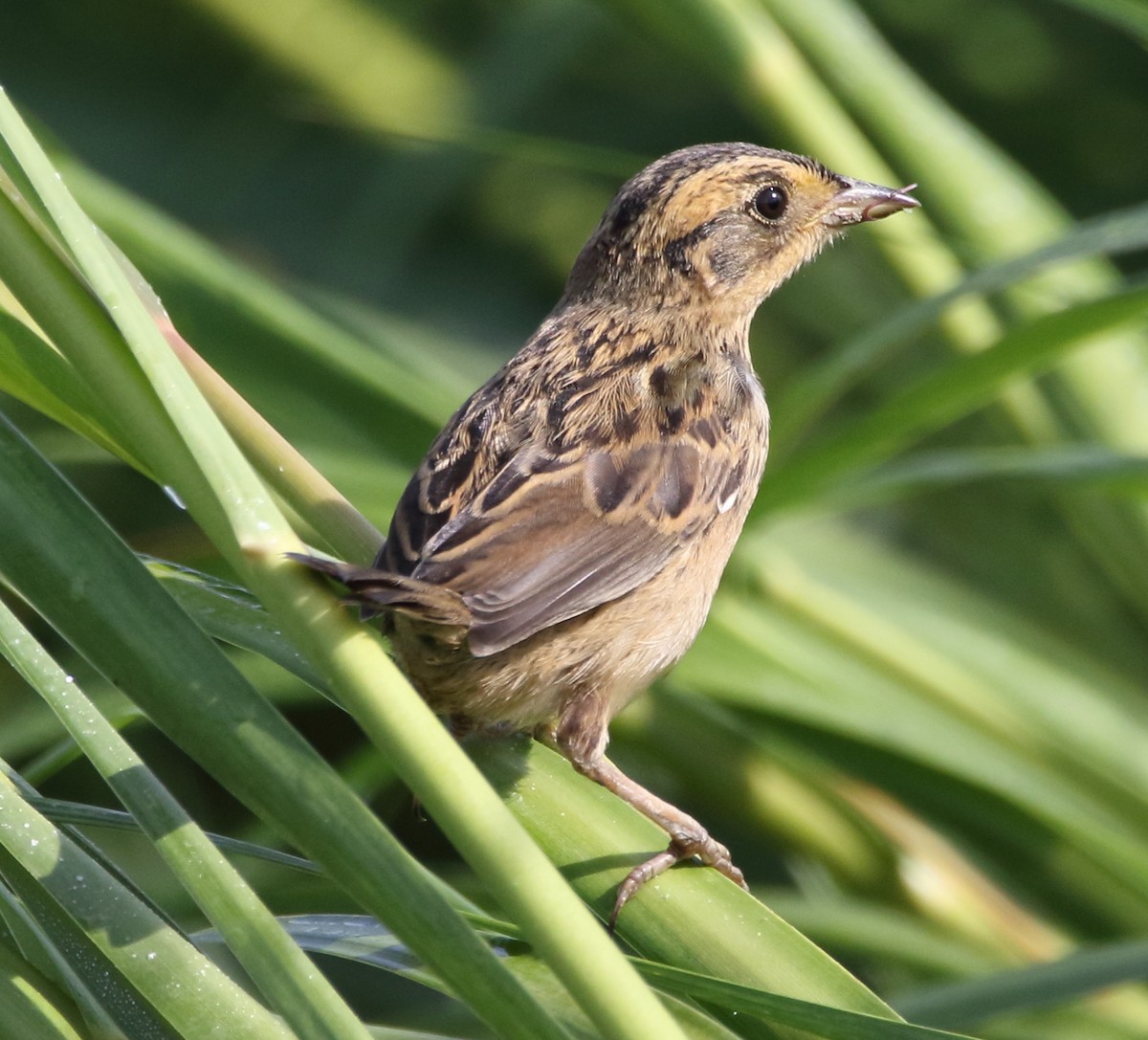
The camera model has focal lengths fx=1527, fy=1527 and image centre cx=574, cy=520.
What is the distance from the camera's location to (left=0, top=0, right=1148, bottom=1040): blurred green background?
326 cm

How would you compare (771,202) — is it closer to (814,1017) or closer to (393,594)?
(393,594)

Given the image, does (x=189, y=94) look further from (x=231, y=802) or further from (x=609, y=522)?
(x=609, y=522)

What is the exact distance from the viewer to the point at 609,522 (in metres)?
2.66

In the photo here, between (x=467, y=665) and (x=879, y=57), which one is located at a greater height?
(x=879, y=57)

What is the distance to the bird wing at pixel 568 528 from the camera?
2348mm

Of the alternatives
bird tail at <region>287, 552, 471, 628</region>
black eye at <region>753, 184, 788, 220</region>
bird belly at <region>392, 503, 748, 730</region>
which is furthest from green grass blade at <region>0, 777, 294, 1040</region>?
black eye at <region>753, 184, 788, 220</region>

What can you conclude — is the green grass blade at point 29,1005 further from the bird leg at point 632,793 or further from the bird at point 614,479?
the bird leg at point 632,793

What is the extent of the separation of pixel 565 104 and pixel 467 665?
408 cm

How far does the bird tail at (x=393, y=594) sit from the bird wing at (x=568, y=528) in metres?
0.05

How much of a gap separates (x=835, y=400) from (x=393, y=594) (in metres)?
4.11

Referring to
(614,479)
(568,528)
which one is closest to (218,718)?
(568,528)

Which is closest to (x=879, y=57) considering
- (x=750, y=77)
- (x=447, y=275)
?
(x=750, y=77)

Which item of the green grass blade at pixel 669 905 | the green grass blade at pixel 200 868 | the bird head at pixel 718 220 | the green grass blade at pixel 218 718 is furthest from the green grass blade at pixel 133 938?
the bird head at pixel 718 220

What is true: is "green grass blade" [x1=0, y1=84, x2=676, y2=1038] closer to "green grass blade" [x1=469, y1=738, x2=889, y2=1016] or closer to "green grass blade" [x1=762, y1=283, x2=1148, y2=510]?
"green grass blade" [x1=469, y1=738, x2=889, y2=1016]
